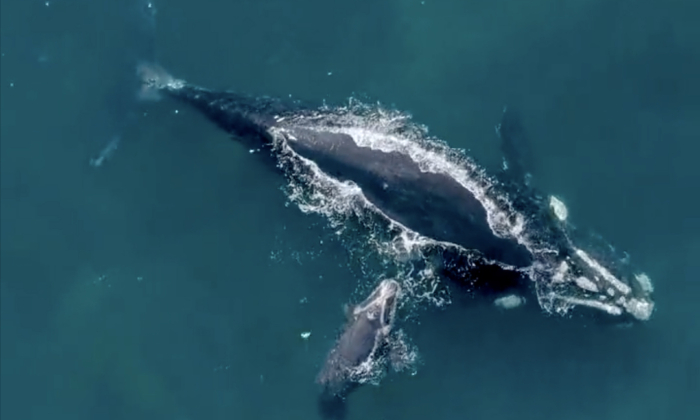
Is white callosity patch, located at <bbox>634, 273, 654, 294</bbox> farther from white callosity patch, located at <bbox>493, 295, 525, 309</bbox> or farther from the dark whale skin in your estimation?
white callosity patch, located at <bbox>493, 295, 525, 309</bbox>

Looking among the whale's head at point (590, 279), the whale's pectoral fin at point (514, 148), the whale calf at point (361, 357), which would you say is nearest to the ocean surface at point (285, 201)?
the whale's pectoral fin at point (514, 148)

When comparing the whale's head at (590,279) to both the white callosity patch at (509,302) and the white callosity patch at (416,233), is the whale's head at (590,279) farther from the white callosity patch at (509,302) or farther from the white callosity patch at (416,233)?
the white callosity patch at (509,302)

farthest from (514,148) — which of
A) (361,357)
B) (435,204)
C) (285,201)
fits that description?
(361,357)

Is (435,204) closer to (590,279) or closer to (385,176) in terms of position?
(385,176)

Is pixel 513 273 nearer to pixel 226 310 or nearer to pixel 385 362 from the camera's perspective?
pixel 385 362

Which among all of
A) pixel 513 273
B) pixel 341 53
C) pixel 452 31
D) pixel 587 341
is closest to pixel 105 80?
pixel 341 53
